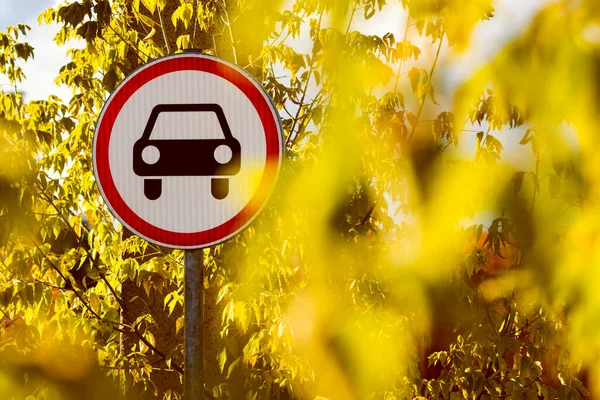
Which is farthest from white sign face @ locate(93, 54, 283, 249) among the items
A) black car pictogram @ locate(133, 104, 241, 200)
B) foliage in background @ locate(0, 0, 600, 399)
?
foliage in background @ locate(0, 0, 600, 399)

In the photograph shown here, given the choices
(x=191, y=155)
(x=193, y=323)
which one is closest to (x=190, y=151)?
(x=191, y=155)

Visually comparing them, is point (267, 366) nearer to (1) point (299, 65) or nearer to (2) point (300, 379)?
(2) point (300, 379)

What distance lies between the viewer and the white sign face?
1681mm

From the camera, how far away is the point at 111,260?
2896 mm

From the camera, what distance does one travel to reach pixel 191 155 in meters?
1.67

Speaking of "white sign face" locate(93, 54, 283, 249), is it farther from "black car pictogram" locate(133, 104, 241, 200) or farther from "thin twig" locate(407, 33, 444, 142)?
"thin twig" locate(407, 33, 444, 142)

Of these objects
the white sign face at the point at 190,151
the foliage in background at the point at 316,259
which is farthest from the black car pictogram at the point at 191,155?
the foliage in background at the point at 316,259

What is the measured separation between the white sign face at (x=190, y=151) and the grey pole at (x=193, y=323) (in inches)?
2.7

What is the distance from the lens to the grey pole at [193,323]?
5.57ft

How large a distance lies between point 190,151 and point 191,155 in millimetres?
11

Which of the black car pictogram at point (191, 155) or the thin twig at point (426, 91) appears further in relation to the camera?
the thin twig at point (426, 91)

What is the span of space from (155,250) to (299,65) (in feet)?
3.82

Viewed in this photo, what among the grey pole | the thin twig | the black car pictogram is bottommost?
the grey pole

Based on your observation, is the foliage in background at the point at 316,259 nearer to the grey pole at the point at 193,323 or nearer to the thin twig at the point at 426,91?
the thin twig at the point at 426,91
